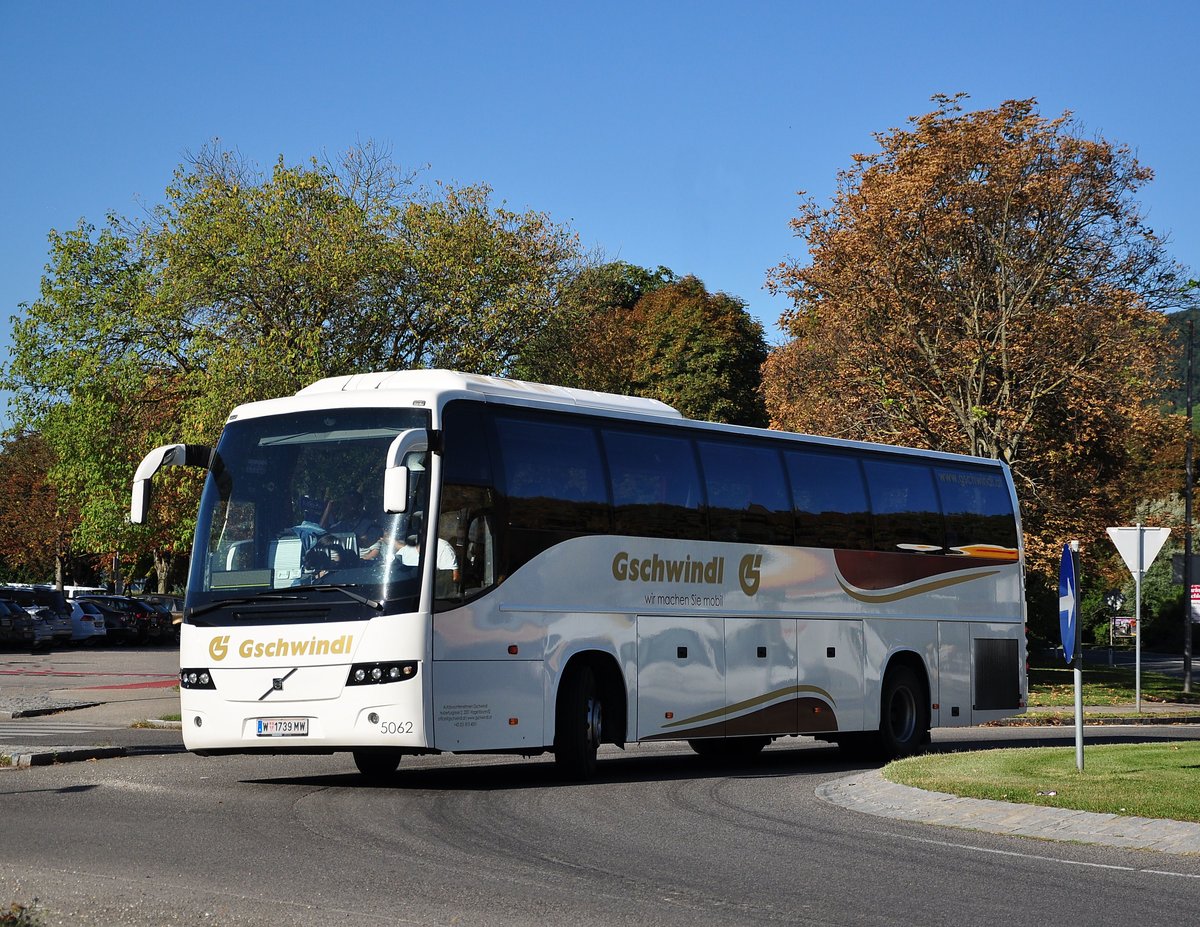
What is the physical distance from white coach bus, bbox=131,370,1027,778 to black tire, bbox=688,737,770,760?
117 millimetres

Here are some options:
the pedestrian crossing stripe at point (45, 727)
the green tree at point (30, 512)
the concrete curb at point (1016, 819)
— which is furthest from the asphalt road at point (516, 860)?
the green tree at point (30, 512)

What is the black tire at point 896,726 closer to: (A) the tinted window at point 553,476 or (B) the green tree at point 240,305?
(A) the tinted window at point 553,476

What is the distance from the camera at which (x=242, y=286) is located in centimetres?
3909

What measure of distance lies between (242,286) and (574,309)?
8.67m

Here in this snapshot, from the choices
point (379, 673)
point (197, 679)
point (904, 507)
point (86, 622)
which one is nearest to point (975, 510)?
point (904, 507)

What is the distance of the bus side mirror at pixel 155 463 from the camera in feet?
46.8

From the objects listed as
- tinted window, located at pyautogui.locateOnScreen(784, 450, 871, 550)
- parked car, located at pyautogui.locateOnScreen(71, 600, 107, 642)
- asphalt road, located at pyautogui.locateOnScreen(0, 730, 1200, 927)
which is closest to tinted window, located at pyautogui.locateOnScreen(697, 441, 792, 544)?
tinted window, located at pyautogui.locateOnScreen(784, 450, 871, 550)

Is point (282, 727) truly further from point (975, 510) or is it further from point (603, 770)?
point (975, 510)

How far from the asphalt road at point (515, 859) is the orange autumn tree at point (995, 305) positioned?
74.8 ft

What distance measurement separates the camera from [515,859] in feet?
32.6

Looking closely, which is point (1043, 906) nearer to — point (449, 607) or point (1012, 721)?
point (449, 607)

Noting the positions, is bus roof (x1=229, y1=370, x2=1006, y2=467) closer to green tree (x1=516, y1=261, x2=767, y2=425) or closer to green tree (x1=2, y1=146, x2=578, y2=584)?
green tree (x1=2, y1=146, x2=578, y2=584)

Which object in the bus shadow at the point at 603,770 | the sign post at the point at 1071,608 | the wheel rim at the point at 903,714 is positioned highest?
the sign post at the point at 1071,608

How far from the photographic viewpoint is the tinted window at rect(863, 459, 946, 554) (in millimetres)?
19625
